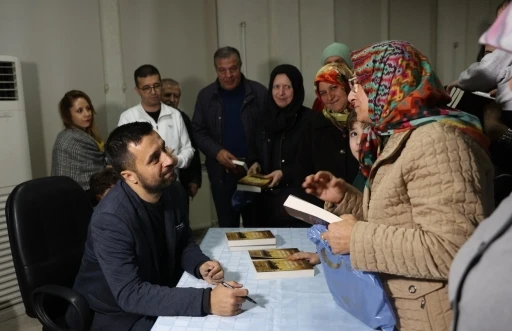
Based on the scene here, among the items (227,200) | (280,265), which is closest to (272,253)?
(280,265)

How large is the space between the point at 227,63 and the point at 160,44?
1.47 metres

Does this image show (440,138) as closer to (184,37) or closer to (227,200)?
(227,200)

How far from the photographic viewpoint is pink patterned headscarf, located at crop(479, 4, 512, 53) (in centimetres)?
66

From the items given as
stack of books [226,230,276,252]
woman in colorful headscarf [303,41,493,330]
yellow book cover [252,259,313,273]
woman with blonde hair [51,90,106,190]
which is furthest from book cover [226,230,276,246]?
woman with blonde hair [51,90,106,190]

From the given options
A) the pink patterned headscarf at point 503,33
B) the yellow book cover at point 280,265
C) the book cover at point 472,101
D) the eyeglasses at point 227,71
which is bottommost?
the yellow book cover at point 280,265

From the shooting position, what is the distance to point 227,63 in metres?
3.41

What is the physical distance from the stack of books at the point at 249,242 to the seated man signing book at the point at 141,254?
0.52ft

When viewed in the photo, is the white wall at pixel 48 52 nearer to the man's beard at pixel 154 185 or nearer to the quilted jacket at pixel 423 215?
the man's beard at pixel 154 185

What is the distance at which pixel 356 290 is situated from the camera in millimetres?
1265

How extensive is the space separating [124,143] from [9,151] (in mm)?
1683

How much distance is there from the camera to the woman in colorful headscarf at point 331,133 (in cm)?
243

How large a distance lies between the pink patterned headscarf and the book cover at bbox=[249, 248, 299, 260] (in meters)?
1.27

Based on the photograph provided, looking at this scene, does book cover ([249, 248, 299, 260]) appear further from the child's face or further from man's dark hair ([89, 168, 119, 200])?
man's dark hair ([89, 168, 119, 200])

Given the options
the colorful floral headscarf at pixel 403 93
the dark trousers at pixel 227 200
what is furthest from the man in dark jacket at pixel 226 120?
the colorful floral headscarf at pixel 403 93
